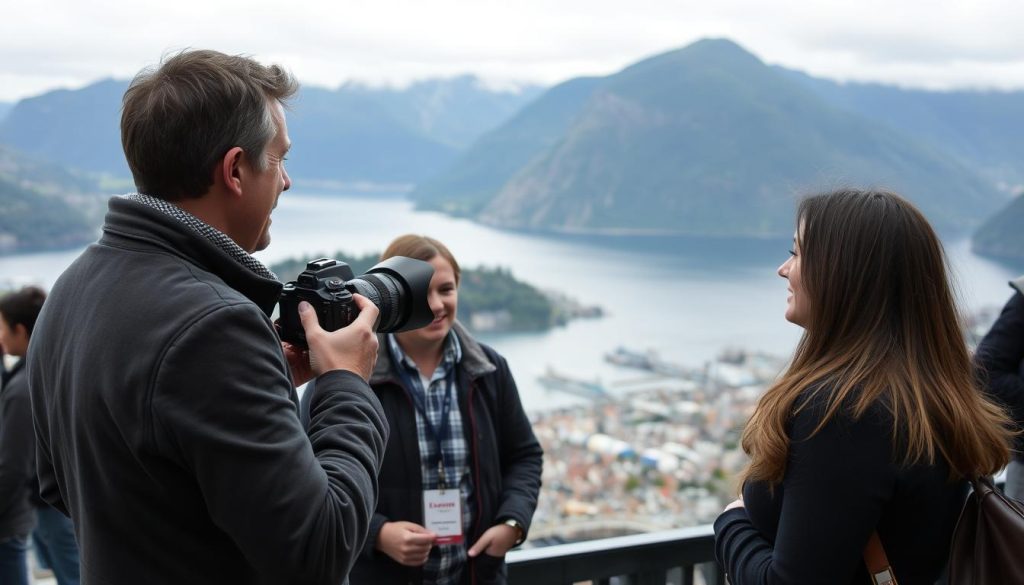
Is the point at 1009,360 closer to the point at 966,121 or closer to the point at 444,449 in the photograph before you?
the point at 444,449

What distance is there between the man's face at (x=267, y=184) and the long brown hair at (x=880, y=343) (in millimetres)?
755

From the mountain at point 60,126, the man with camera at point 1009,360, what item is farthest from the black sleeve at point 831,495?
the mountain at point 60,126

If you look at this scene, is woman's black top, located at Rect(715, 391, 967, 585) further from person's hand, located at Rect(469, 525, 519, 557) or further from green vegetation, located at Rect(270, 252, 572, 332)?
green vegetation, located at Rect(270, 252, 572, 332)

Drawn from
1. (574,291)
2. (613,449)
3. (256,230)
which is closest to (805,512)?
(256,230)

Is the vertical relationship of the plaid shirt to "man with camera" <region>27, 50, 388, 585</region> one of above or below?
below

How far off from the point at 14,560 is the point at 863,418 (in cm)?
295

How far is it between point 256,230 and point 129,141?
0.58 ft

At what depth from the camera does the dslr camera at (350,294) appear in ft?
3.67

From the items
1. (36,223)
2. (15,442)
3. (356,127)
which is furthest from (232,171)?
(356,127)

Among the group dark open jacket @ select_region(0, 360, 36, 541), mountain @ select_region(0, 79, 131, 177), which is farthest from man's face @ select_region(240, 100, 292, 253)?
mountain @ select_region(0, 79, 131, 177)

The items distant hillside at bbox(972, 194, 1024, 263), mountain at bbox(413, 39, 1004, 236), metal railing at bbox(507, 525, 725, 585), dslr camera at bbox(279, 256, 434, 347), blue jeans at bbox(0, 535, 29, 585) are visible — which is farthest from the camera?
mountain at bbox(413, 39, 1004, 236)

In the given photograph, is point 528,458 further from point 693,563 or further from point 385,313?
point 385,313

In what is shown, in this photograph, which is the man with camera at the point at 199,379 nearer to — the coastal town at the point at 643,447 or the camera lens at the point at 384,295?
the camera lens at the point at 384,295

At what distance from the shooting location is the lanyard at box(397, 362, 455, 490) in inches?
79.4
